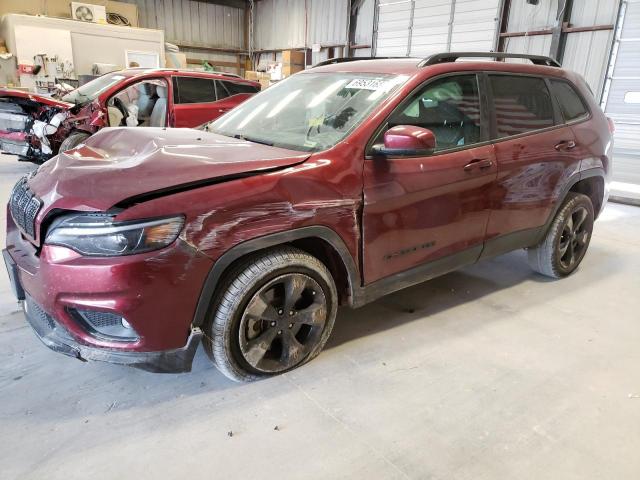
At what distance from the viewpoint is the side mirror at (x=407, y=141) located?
218 cm

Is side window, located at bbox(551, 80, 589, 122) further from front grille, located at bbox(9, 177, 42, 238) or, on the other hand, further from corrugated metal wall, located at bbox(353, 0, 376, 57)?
corrugated metal wall, located at bbox(353, 0, 376, 57)

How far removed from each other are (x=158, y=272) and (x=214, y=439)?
2.39 feet

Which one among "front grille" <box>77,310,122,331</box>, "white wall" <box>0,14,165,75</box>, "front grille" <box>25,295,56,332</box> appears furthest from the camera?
"white wall" <box>0,14,165,75</box>

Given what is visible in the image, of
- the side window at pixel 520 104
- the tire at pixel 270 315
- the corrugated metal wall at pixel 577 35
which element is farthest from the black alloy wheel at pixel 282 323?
the corrugated metal wall at pixel 577 35

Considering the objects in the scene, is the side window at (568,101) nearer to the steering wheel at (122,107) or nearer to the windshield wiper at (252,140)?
the windshield wiper at (252,140)

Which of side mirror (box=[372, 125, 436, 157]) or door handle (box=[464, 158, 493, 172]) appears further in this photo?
door handle (box=[464, 158, 493, 172])

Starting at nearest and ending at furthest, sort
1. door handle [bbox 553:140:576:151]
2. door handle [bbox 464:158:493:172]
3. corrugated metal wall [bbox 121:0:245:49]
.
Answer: door handle [bbox 464:158:493:172] < door handle [bbox 553:140:576:151] < corrugated metal wall [bbox 121:0:245:49]

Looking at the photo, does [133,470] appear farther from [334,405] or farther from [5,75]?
Answer: [5,75]

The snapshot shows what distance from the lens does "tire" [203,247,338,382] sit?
6.68ft

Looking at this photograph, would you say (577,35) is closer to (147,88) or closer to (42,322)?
(147,88)

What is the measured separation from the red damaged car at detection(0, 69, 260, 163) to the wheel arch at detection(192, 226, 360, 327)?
4.88 meters

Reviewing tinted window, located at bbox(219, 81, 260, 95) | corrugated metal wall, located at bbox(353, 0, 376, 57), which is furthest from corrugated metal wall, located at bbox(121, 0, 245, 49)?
tinted window, located at bbox(219, 81, 260, 95)

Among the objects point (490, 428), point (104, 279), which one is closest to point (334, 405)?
point (490, 428)

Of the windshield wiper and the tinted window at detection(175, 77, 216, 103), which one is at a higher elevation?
the tinted window at detection(175, 77, 216, 103)
